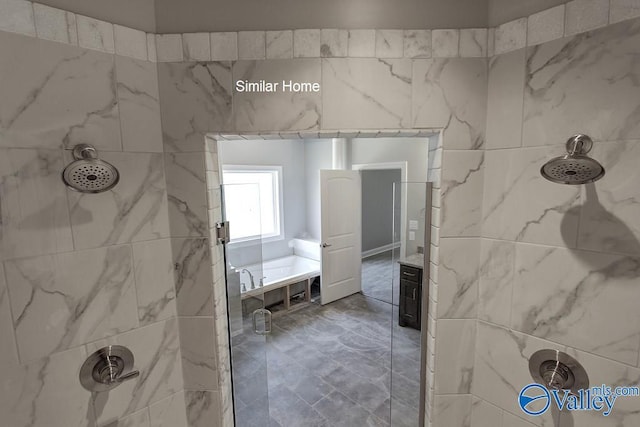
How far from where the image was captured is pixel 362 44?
3.37ft

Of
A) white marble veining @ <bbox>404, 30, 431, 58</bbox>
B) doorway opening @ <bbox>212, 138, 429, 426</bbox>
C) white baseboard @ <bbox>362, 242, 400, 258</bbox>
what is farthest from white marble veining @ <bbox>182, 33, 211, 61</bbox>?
white baseboard @ <bbox>362, 242, 400, 258</bbox>

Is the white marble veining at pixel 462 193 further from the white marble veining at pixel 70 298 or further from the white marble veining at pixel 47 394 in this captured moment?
the white marble veining at pixel 47 394

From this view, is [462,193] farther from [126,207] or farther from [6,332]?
[6,332]

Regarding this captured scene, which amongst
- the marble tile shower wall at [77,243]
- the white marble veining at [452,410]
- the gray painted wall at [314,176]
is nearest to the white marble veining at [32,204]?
the marble tile shower wall at [77,243]

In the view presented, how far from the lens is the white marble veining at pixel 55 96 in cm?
83

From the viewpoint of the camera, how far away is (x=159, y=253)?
109 cm

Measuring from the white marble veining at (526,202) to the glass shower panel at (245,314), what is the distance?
1125 millimetres

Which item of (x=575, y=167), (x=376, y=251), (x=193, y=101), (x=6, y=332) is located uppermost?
(x=193, y=101)

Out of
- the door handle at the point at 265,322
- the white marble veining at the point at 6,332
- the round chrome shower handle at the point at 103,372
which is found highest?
the white marble veining at the point at 6,332

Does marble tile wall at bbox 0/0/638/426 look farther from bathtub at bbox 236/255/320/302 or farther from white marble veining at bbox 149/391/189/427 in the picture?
bathtub at bbox 236/255/320/302

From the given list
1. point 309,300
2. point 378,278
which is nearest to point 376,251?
point 378,278

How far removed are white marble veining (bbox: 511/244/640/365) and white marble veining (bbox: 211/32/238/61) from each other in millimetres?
1280

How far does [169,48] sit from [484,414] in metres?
1.91

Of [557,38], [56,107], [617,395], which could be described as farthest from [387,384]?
[56,107]
